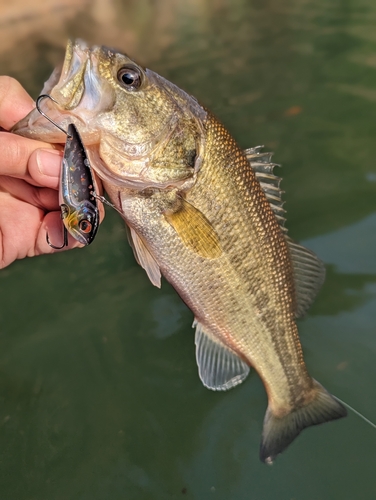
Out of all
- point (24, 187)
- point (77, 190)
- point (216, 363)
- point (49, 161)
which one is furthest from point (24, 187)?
point (216, 363)

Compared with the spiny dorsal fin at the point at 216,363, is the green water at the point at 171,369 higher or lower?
lower

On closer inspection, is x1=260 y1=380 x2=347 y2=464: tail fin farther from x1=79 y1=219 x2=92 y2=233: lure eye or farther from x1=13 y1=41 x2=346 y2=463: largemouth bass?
x1=79 y1=219 x2=92 y2=233: lure eye

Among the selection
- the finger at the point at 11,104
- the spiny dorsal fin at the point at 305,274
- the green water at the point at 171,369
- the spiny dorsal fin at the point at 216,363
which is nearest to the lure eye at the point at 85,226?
the finger at the point at 11,104

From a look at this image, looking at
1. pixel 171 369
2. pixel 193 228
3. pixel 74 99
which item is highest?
pixel 74 99

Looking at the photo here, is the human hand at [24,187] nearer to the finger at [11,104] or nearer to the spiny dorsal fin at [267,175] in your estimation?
the finger at [11,104]

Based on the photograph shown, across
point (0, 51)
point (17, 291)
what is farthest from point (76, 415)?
point (0, 51)

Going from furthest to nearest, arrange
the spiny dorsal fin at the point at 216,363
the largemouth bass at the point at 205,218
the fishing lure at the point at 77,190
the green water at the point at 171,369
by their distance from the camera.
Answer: the green water at the point at 171,369, the spiny dorsal fin at the point at 216,363, the largemouth bass at the point at 205,218, the fishing lure at the point at 77,190

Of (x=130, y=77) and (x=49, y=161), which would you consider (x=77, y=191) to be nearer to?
(x=49, y=161)

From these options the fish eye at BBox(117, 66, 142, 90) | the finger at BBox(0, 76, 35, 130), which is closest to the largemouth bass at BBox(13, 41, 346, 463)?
the fish eye at BBox(117, 66, 142, 90)

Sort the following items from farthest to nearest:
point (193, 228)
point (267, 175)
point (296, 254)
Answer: point (296, 254) < point (267, 175) < point (193, 228)
